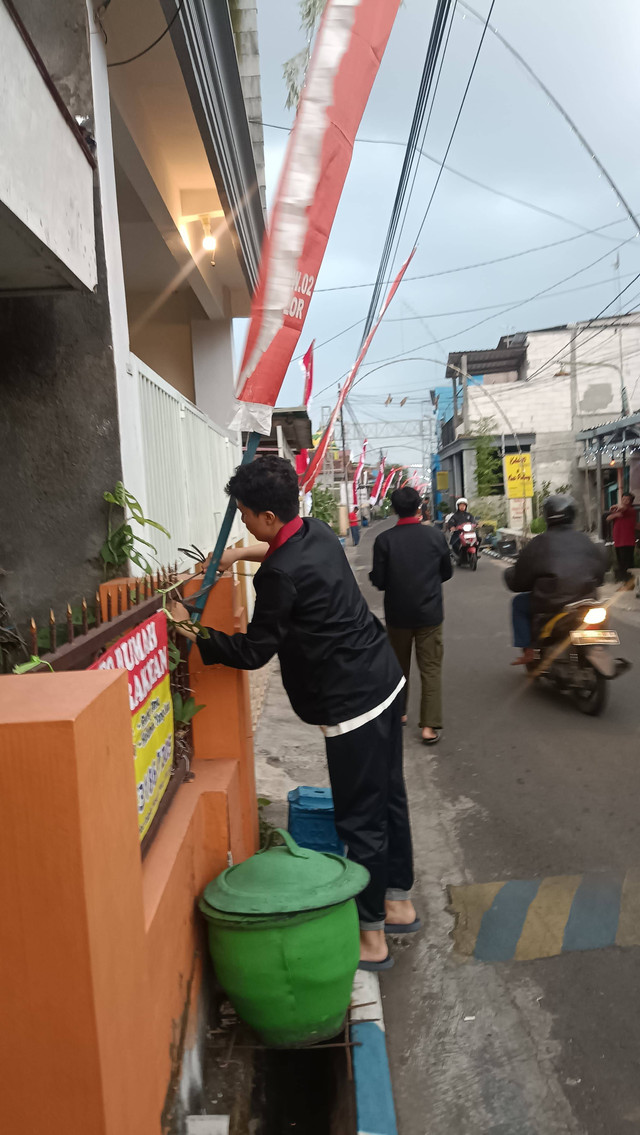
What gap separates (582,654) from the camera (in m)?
6.84

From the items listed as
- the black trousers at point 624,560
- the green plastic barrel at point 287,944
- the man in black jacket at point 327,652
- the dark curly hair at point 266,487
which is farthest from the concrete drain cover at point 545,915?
the black trousers at point 624,560

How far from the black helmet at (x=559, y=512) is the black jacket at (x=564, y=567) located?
2.8 inches

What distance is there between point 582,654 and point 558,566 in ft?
2.45

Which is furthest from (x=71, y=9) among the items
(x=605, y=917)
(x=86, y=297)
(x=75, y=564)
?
(x=605, y=917)

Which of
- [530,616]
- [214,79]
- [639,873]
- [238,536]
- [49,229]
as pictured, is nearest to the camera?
[49,229]

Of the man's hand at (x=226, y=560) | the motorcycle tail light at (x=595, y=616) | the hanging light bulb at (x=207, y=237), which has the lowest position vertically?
the motorcycle tail light at (x=595, y=616)

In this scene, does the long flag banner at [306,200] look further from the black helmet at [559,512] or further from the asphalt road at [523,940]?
the black helmet at [559,512]

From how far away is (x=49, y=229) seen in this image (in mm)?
3549

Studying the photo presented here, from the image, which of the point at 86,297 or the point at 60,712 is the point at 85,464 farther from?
the point at 60,712

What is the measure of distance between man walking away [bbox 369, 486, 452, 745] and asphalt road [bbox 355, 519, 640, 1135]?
466mm

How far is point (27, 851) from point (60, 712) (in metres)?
0.26

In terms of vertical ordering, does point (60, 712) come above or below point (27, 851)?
above

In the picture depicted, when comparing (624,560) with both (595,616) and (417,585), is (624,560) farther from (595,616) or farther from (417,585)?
→ (417,585)

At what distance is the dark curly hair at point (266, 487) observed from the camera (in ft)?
10.6
